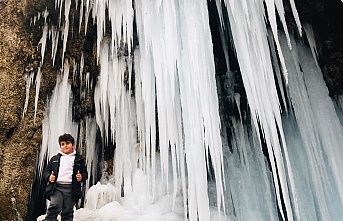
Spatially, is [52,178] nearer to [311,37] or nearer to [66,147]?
[66,147]

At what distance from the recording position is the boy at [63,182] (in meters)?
3.28

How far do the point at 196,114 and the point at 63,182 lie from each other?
1187 millimetres

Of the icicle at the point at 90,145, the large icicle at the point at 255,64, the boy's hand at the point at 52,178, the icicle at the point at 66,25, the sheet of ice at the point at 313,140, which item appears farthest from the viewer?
the icicle at the point at 90,145

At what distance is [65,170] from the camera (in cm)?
330

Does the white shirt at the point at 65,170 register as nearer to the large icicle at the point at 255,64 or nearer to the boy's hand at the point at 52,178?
the boy's hand at the point at 52,178

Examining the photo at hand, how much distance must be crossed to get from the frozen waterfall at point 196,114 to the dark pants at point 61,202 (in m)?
0.41

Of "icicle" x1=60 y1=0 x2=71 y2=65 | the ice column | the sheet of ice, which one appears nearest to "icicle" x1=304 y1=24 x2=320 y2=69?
the sheet of ice

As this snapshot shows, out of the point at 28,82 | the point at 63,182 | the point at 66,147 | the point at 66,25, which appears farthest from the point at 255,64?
the point at 28,82

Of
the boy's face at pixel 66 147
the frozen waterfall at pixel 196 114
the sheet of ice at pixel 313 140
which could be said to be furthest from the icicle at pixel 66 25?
the sheet of ice at pixel 313 140

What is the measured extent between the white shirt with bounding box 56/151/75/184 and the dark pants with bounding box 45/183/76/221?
0.13 ft

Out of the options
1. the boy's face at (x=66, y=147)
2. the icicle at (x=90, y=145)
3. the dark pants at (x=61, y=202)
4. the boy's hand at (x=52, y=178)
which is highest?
the icicle at (x=90, y=145)

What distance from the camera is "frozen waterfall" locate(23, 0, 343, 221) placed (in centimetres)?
318

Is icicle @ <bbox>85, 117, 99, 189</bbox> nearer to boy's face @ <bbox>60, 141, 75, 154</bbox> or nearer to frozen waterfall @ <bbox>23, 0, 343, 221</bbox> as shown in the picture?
frozen waterfall @ <bbox>23, 0, 343, 221</bbox>

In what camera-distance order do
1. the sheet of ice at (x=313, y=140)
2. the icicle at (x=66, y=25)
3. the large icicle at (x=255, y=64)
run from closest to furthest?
the large icicle at (x=255, y=64)
the sheet of ice at (x=313, y=140)
the icicle at (x=66, y=25)
